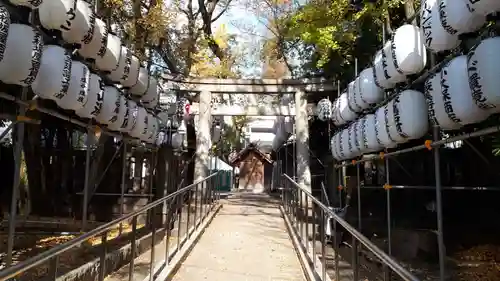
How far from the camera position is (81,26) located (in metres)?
4.38

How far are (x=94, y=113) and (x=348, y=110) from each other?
194 inches

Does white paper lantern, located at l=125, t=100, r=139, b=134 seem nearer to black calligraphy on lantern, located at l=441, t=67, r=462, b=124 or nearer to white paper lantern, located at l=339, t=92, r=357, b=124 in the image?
white paper lantern, located at l=339, t=92, r=357, b=124

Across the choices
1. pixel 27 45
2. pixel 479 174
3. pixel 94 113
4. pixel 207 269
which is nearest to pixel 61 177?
pixel 94 113

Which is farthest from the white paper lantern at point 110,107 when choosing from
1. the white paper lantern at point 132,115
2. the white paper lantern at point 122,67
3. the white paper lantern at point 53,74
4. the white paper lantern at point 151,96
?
the white paper lantern at point 151,96

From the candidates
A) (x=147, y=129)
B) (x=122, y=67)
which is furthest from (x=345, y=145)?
(x=122, y=67)

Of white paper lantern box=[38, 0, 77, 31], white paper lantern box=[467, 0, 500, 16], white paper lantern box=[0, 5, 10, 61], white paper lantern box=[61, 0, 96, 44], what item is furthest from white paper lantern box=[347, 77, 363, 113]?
white paper lantern box=[0, 5, 10, 61]

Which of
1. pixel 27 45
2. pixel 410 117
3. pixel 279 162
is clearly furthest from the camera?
pixel 279 162

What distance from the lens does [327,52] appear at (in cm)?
1005

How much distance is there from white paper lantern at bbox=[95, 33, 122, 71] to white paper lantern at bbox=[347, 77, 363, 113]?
394 cm

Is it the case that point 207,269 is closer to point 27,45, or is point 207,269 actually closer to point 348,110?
point 27,45

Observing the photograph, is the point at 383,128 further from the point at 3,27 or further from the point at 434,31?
the point at 3,27

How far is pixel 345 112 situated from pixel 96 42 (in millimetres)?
5177

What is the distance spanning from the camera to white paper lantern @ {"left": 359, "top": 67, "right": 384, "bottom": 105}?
267 inches

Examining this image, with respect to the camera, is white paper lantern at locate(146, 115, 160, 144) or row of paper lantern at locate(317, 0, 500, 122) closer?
row of paper lantern at locate(317, 0, 500, 122)
